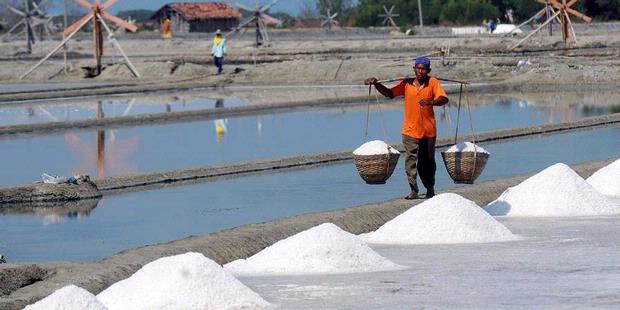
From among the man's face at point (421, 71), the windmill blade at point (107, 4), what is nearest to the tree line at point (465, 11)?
the windmill blade at point (107, 4)

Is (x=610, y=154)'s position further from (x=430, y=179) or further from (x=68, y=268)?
(x=68, y=268)

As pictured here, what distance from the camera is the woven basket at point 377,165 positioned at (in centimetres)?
1079

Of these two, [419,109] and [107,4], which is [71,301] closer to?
[419,109]

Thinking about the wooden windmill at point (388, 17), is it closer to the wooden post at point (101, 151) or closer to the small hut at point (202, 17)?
the small hut at point (202, 17)

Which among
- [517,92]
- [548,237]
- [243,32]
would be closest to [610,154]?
[548,237]

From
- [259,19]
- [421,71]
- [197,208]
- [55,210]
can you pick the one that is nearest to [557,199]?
[421,71]

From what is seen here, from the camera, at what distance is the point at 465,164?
10672 mm

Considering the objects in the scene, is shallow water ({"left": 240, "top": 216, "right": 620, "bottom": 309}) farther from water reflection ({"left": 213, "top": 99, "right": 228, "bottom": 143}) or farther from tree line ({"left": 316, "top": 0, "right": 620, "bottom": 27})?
tree line ({"left": 316, "top": 0, "right": 620, "bottom": 27})

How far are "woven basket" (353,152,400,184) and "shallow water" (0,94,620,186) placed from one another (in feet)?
9.11

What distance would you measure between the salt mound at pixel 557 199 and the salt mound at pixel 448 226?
115cm

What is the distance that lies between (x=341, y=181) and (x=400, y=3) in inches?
2311

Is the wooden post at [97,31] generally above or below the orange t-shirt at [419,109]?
below

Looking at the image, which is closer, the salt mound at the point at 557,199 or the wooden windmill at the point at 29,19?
the salt mound at the point at 557,199

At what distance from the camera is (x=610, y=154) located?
14031 mm
